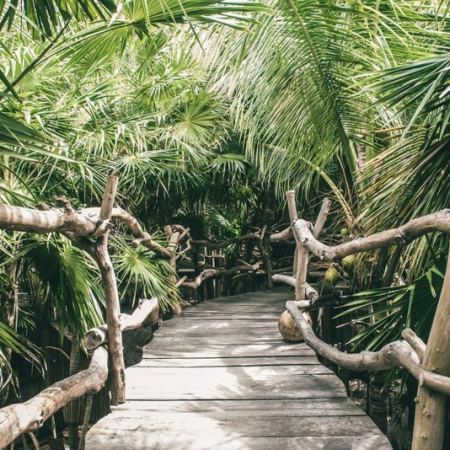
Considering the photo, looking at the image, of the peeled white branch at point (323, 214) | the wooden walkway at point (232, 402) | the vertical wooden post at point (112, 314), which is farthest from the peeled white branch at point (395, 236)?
the vertical wooden post at point (112, 314)

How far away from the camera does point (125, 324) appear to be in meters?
3.05

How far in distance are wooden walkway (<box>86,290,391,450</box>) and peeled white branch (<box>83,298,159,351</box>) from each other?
0.31 metres

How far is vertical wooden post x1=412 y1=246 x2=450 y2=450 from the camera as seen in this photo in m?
1.64

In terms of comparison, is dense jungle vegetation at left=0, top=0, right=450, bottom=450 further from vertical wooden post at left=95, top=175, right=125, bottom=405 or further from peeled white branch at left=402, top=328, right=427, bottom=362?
peeled white branch at left=402, top=328, right=427, bottom=362

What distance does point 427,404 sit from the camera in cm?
168

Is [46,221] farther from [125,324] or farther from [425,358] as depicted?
[425,358]

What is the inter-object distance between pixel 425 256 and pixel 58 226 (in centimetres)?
179

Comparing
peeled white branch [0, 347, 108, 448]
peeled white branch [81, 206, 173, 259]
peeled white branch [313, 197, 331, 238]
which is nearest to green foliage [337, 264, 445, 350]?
peeled white branch [0, 347, 108, 448]

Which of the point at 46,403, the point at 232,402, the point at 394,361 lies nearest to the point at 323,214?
the point at 232,402

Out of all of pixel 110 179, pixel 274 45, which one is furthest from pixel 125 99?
pixel 110 179

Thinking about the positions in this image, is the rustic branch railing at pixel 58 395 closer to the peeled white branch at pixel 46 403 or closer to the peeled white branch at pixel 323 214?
the peeled white branch at pixel 46 403

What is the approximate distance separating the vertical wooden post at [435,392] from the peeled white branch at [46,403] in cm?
113

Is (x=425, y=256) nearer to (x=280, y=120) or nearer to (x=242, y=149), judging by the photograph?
(x=280, y=120)

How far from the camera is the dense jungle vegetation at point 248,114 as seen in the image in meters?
2.17
